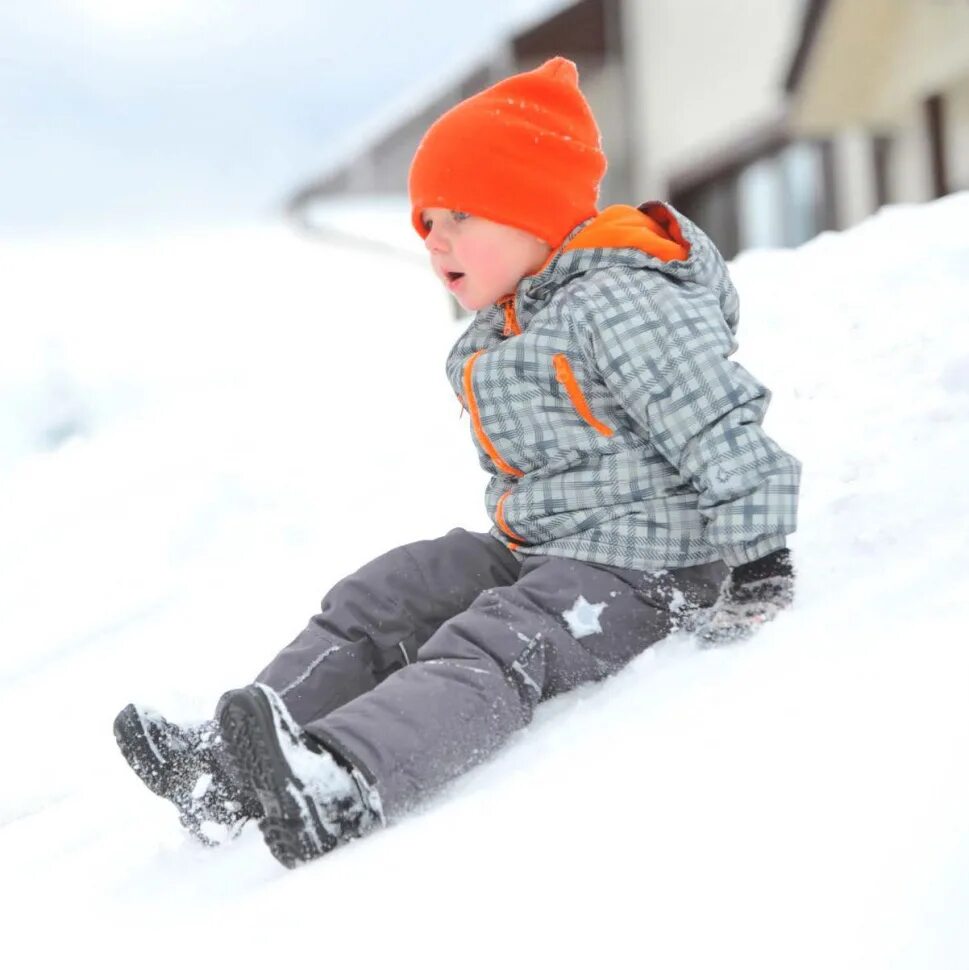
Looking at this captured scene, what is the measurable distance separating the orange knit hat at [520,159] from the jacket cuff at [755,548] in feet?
2.33

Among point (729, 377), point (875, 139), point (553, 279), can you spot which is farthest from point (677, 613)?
point (875, 139)

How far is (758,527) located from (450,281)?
78cm

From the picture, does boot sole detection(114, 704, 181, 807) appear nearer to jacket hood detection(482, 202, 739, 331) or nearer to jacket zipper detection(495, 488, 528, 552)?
jacket zipper detection(495, 488, 528, 552)

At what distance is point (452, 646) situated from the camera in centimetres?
179

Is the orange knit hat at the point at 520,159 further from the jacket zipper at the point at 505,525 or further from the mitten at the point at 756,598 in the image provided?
the mitten at the point at 756,598

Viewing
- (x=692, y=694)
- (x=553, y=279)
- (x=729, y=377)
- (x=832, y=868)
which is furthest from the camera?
(x=553, y=279)

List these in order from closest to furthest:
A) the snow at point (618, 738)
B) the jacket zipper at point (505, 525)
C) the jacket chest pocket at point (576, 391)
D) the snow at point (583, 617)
→ the snow at point (618, 738), the snow at point (583, 617), the jacket chest pocket at point (576, 391), the jacket zipper at point (505, 525)

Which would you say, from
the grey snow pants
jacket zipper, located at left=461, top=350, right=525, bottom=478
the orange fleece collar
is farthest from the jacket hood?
the grey snow pants

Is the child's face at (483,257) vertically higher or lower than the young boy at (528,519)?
higher

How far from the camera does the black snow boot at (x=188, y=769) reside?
175 cm

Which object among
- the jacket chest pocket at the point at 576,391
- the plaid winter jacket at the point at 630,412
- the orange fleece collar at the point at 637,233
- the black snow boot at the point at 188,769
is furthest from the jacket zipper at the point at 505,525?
the black snow boot at the point at 188,769

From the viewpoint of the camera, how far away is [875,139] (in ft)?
37.7

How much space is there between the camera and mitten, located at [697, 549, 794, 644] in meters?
1.86

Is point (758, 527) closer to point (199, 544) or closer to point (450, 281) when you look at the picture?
point (450, 281)
